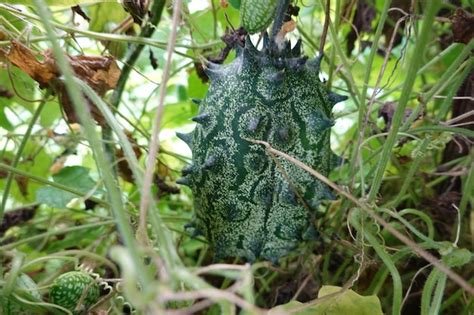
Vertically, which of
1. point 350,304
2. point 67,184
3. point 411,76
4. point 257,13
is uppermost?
point 257,13

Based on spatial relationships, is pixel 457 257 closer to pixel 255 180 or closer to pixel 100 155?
pixel 255 180

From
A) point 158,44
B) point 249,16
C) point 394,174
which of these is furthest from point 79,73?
point 394,174

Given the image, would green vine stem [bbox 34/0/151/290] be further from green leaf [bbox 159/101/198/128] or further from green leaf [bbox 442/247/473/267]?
green leaf [bbox 159/101/198/128]

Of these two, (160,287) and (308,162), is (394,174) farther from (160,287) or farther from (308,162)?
(160,287)

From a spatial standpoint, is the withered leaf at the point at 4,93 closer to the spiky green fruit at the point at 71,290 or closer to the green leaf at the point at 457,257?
the spiky green fruit at the point at 71,290

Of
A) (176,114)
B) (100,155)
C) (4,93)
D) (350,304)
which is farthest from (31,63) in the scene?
(176,114)
